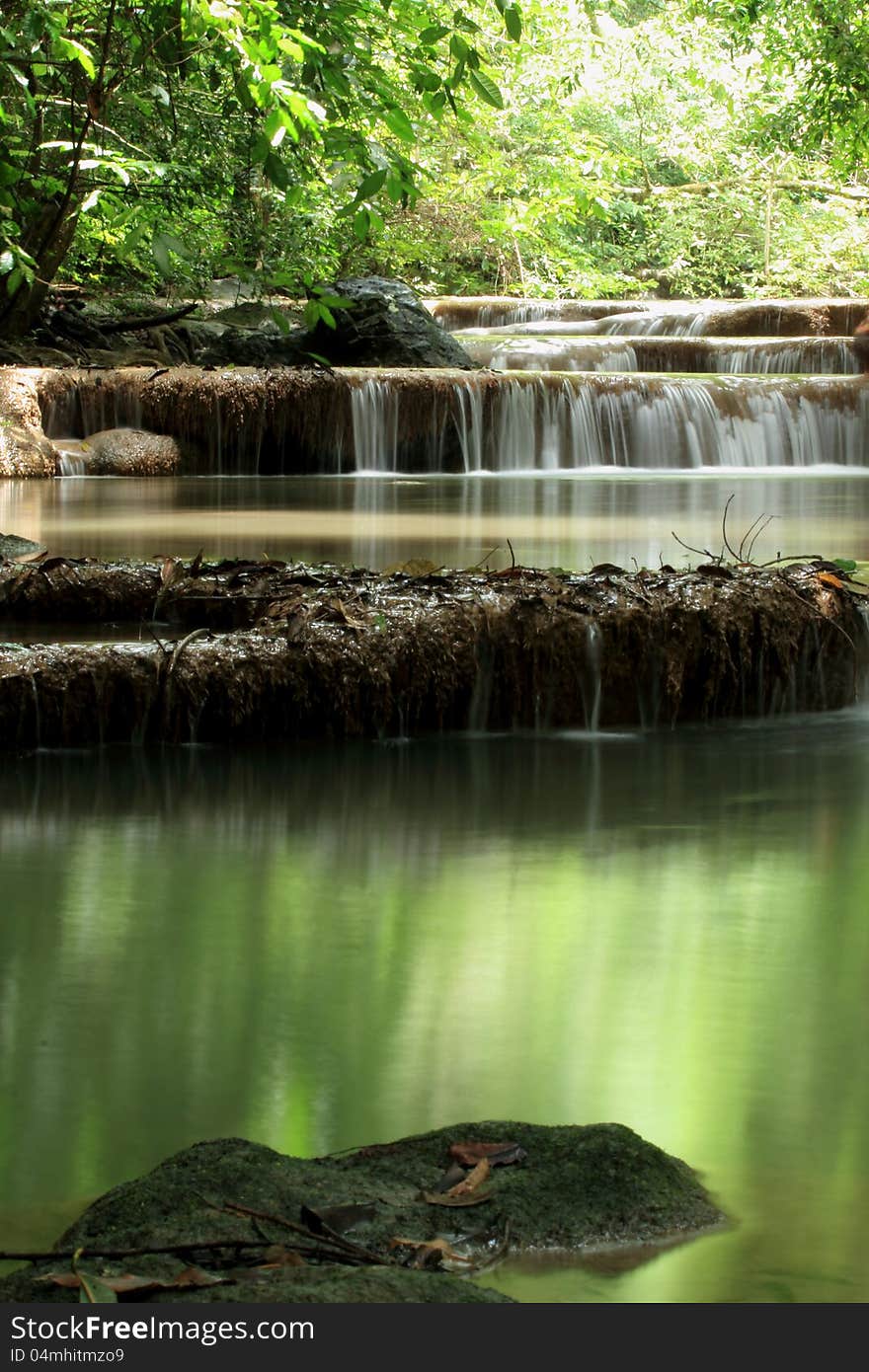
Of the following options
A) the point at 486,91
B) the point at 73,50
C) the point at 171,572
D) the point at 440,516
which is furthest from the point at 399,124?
the point at 440,516

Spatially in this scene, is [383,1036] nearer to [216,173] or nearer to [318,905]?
[318,905]

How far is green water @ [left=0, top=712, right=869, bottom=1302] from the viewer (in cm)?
214

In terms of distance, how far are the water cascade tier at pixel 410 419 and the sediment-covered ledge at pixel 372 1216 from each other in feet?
45.1

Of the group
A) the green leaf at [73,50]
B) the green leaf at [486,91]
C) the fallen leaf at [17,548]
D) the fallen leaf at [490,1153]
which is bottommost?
Answer: the fallen leaf at [490,1153]

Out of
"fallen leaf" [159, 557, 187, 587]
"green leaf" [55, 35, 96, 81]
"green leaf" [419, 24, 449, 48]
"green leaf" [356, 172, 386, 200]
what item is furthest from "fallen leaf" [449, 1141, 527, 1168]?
"green leaf" [55, 35, 96, 81]

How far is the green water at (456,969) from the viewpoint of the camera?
2141 millimetres

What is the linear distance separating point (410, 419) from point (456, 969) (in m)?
13.1

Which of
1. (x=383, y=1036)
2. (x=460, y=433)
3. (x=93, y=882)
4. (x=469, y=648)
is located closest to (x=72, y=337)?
(x=460, y=433)

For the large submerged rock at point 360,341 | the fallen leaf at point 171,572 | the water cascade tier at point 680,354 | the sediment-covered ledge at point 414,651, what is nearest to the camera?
the sediment-covered ledge at point 414,651

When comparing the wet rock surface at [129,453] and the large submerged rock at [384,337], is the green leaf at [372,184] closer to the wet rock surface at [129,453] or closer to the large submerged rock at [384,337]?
the wet rock surface at [129,453]

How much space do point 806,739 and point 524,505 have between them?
596 cm

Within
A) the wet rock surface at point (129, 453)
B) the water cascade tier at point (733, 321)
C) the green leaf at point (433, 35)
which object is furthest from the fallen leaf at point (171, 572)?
the water cascade tier at point (733, 321)

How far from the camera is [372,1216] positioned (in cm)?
191

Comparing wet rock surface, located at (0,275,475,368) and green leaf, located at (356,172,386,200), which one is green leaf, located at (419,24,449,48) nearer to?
green leaf, located at (356,172,386,200)
